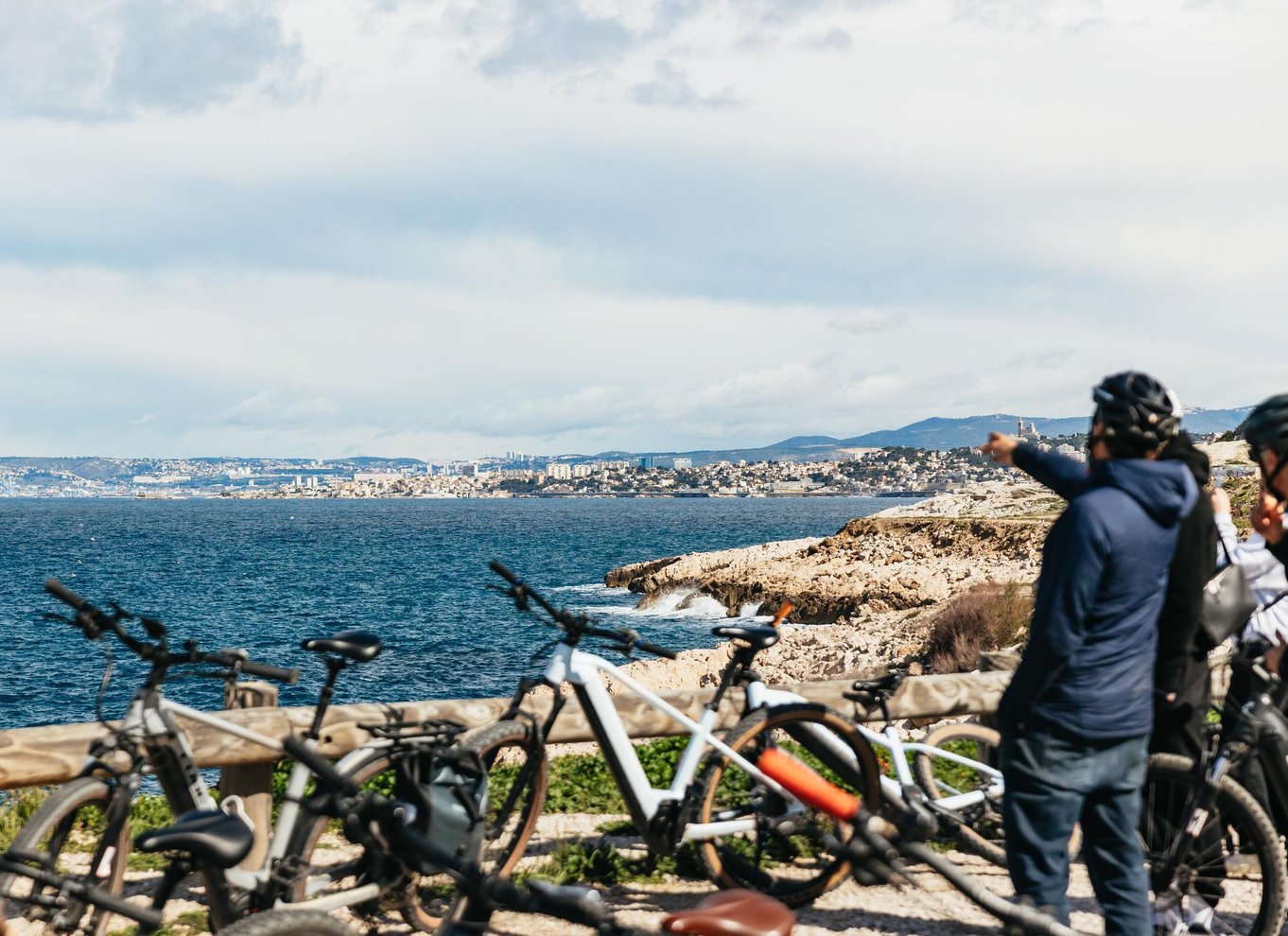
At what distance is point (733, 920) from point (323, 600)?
54.3 m

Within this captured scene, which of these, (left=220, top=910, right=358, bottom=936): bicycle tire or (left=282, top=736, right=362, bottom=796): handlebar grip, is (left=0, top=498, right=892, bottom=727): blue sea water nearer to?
(left=282, top=736, right=362, bottom=796): handlebar grip

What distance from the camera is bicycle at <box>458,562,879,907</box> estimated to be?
201 inches

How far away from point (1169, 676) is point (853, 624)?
30.7m

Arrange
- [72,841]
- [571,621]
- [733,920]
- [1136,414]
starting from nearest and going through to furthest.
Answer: [733,920] → [1136,414] → [72,841] → [571,621]

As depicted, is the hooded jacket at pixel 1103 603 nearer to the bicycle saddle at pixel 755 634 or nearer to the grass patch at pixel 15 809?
the bicycle saddle at pixel 755 634

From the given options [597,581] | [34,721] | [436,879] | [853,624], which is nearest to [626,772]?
[436,879]

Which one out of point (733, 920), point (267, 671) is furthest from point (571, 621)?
point (733, 920)

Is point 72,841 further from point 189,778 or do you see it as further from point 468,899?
point 468,899

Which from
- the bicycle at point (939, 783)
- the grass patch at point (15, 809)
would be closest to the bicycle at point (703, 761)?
the bicycle at point (939, 783)

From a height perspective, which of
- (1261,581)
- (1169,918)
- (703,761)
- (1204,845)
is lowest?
(1169,918)

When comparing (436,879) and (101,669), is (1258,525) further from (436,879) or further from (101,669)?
(101,669)

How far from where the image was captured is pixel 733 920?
263 centimetres

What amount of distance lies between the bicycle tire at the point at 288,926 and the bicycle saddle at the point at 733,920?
1.17 metres

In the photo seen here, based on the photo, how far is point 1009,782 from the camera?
4016 mm
